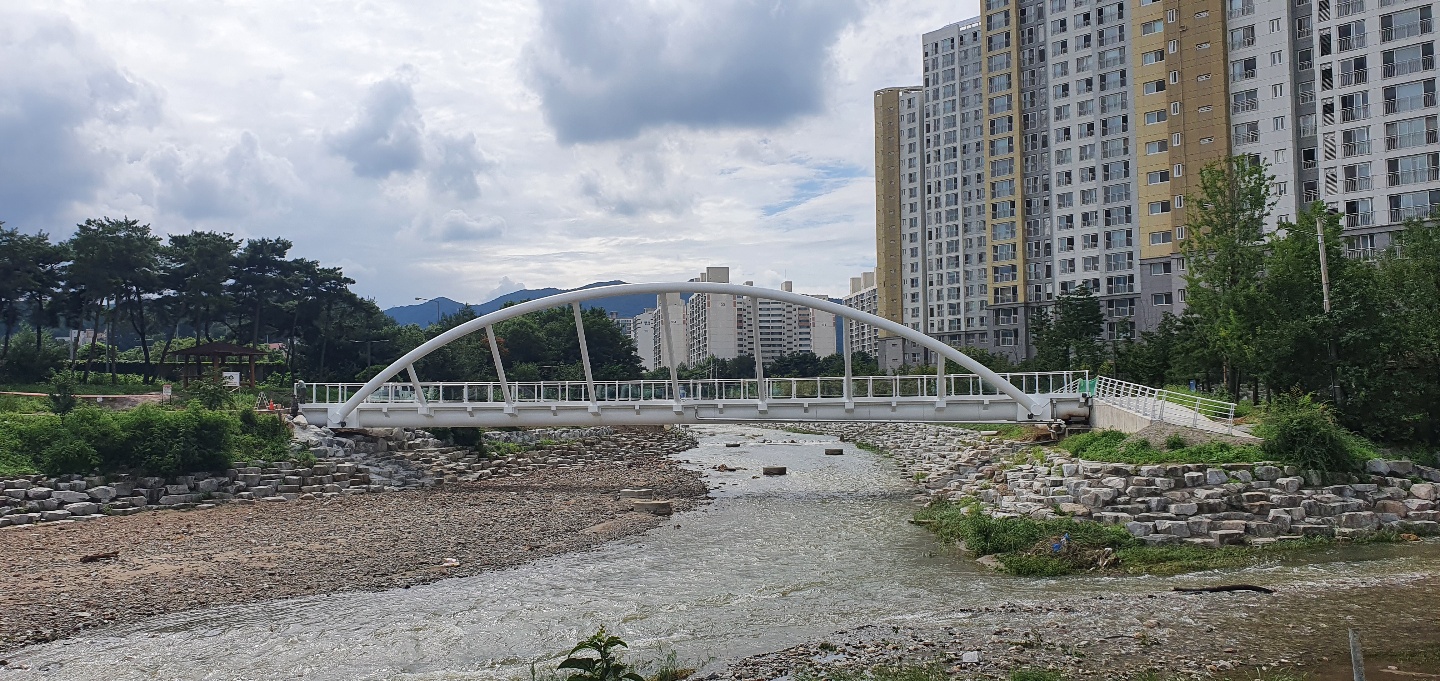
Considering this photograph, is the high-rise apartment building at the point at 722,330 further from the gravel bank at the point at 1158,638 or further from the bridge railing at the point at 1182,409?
the gravel bank at the point at 1158,638

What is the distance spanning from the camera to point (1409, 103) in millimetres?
46188

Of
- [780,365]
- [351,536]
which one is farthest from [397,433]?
[780,365]

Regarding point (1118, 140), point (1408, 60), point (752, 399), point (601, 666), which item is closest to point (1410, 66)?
point (1408, 60)

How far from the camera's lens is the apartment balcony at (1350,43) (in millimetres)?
47656

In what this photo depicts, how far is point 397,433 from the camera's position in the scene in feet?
133

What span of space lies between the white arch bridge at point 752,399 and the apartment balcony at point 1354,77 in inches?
1011

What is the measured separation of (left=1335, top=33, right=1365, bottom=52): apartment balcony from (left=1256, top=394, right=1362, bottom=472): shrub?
1388 inches

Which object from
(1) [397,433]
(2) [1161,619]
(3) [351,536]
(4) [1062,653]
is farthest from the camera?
(1) [397,433]

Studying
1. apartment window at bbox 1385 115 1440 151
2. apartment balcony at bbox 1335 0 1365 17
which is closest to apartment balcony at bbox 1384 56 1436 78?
apartment window at bbox 1385 115 1440 151

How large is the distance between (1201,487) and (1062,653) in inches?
443

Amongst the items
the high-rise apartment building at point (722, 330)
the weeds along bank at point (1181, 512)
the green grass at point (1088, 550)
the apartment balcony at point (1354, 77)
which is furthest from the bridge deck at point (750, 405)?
the high-rise apartment building at point (722, 330)

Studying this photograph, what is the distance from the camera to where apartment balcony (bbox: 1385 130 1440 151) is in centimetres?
4544

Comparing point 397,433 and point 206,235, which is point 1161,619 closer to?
point 397,433

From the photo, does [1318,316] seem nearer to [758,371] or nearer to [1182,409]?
[1182,409]
